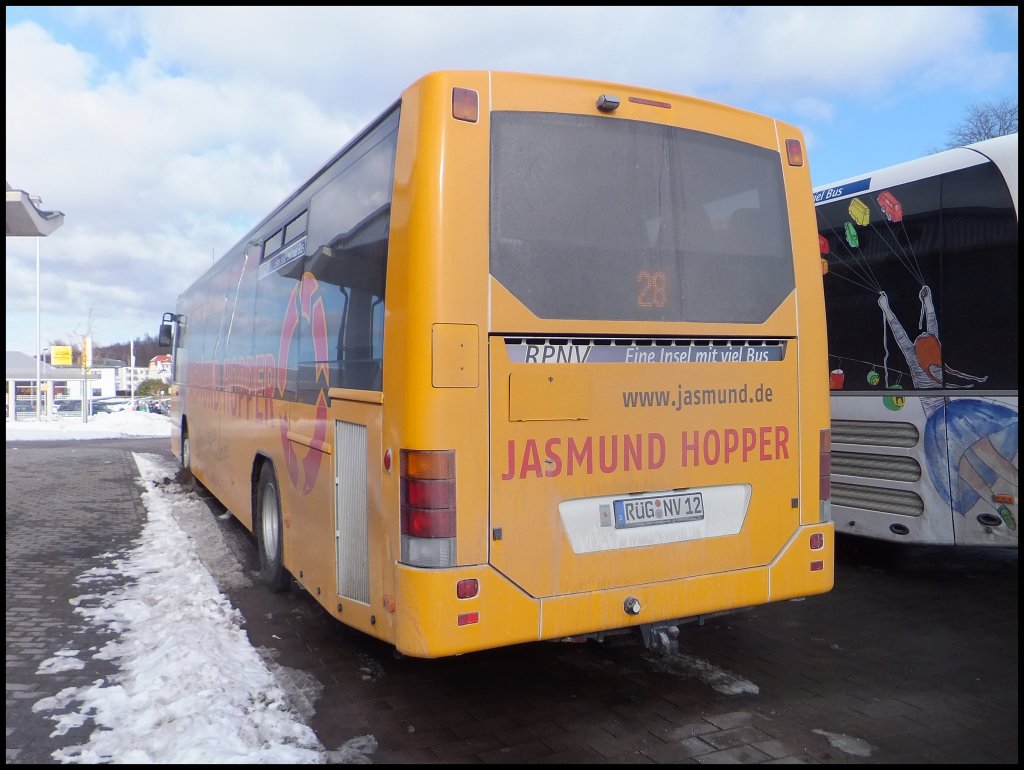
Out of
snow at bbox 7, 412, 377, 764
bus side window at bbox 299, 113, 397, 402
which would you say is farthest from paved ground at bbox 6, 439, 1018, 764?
bus side window at bbox 299, 113, 397, 402

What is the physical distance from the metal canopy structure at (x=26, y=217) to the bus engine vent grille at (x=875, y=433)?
36.1ft

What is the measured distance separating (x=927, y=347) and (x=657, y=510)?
11.4 feet

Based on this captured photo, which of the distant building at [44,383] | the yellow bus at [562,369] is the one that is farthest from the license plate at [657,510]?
the distant building at [44,383]

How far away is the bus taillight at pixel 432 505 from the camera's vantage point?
3723mm

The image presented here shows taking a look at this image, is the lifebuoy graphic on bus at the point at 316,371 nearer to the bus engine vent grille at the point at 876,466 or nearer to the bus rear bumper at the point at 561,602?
the bus rear bumper at the point at 561,602

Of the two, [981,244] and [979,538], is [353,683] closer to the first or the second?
[979,538]

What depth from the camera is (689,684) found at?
4656 millimetres

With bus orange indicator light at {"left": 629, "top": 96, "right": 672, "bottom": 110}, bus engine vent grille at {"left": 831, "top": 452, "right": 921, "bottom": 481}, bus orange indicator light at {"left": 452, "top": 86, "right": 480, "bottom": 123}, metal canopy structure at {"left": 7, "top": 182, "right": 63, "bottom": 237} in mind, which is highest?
metal canopy structure at {"left": 7, "top": 182, "right": 63, "bottom": 237}

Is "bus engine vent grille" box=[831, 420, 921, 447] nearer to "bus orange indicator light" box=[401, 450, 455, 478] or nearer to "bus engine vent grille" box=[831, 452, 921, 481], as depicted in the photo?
"bus engine vent grille" box=[831, 452, 921, 481]

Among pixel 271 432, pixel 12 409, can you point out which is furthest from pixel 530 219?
pixel 12 409

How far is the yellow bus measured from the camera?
3785 millimetres

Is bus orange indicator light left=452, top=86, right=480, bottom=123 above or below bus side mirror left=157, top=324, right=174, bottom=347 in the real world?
above

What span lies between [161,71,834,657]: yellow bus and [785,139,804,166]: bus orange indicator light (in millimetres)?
17

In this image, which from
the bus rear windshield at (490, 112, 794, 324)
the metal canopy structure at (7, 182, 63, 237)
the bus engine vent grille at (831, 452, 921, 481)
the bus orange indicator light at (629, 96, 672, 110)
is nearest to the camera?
the bus rear windshield at (490, 112, 794, 324)
